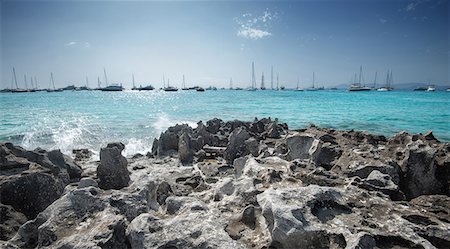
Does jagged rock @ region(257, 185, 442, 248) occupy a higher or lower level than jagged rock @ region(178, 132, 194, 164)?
higher

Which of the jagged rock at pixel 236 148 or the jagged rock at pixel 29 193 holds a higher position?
the jagged rock at pixel 29 193

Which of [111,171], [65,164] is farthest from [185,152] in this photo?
[65,164]

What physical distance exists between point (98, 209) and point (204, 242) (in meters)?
1.90

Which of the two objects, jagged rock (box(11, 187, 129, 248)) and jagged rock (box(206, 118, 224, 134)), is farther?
jagged rock (box(206, 118, 224, 134))

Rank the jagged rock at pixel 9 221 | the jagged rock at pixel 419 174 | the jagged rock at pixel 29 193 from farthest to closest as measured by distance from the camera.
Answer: the jagged rock at pixel 419 174 → the jagged rock at pixel 29 193 → the jagged rock at pixel 9 221

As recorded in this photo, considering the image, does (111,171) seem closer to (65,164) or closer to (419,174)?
(65,164)

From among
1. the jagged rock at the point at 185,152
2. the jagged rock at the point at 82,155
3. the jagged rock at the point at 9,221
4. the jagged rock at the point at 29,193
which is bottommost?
the jagged rock at the point at 82,155

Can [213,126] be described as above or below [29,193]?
below

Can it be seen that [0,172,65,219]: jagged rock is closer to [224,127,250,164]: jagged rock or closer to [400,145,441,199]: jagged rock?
[224,127,250,164]: jagged rock

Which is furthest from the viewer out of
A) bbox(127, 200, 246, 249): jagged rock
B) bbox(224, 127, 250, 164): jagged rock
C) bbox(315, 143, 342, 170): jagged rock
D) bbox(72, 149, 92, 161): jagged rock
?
bbox(72, 149, 92, 161): jagged rock

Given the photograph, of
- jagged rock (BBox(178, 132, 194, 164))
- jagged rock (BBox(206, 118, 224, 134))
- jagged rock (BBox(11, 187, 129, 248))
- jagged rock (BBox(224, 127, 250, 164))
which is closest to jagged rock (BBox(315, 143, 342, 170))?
jagged rock (BBox(224, 127, 250, 164))

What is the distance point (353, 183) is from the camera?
547 centimetres

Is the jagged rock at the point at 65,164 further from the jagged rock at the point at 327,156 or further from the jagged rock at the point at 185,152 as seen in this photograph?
the jagged rock at the point at 327,156

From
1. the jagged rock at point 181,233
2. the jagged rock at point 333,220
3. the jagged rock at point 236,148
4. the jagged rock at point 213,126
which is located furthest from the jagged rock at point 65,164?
the jagged rock at point 213,126
